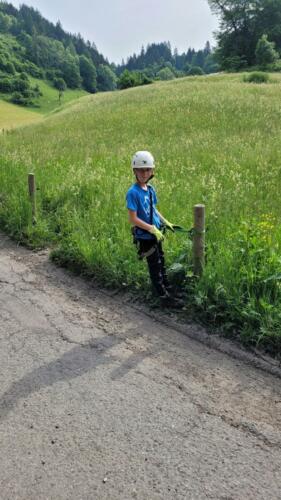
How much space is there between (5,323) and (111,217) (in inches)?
108

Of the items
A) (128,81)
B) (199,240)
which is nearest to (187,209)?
(199,240)

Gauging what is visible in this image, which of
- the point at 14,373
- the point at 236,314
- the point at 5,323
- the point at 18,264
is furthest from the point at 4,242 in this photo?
the point at 236,314

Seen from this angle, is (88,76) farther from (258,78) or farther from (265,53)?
(258,78)

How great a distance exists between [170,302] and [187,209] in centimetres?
229

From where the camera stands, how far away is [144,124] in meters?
18.3

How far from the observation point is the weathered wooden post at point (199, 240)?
504cm

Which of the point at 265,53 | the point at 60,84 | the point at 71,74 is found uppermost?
the point at 71,74

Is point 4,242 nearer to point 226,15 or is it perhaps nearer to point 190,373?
point 190,373

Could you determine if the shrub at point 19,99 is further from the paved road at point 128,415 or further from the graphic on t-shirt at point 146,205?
the paved road at point 128,415

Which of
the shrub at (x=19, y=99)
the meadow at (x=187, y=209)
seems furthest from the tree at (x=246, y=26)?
the meadow at (x=187, y=209)

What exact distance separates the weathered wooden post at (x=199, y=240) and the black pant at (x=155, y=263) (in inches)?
16.8

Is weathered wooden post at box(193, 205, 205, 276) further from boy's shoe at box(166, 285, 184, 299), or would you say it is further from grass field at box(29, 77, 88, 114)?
grass field at box(29, 77, 88, 114)

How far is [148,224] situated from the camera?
15.4 ft

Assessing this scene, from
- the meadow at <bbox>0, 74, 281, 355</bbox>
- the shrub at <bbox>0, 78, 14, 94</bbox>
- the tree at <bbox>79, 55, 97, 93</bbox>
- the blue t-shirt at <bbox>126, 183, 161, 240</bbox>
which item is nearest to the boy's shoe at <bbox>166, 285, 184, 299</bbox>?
the meadow at <bbox>0, 74, 281, 355</bbox>
